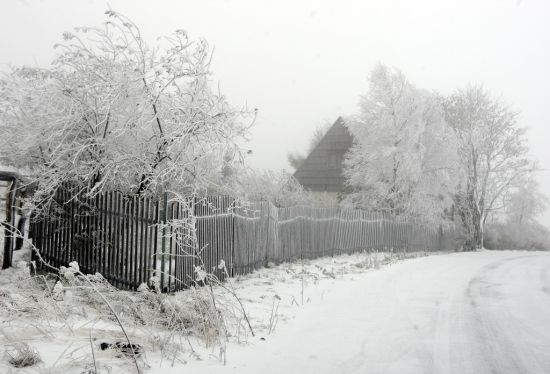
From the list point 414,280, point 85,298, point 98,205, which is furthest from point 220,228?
point 414,280

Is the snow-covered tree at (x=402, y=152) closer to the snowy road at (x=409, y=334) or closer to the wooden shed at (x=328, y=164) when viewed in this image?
the wooden shed at (x=328, y=164)

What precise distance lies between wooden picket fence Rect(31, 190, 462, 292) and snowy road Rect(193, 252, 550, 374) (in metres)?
1.11

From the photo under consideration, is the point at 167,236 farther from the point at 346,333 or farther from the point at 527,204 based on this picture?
the point at 527,204

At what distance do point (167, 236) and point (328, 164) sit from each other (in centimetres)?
2468

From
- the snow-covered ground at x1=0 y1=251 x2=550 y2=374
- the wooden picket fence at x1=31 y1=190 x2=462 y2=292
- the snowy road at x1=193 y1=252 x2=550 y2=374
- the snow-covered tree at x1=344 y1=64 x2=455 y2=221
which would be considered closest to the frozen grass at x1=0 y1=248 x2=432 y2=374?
the snow-covered ground at x1=0 y1=251 x2=550 y2=374

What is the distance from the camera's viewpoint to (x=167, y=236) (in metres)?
6.75

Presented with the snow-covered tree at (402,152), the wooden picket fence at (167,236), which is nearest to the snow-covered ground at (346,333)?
the wooden picket fence at (167,236)

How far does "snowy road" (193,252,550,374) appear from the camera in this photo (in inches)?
167

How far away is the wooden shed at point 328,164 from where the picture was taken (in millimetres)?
30438

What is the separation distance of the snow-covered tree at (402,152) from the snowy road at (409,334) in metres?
13.6

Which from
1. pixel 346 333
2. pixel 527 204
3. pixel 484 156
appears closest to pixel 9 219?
pixel 346 333

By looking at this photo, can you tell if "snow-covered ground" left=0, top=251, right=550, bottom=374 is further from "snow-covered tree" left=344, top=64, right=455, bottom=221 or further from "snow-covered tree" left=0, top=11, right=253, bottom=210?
"snow-covered tree" left=344, top=64, right=455, bottom=221

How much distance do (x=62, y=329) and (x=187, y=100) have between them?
4461 mm

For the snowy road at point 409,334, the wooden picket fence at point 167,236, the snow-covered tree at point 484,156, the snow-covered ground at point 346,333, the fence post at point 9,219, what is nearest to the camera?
the snow-covered ground at point 346,333
